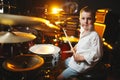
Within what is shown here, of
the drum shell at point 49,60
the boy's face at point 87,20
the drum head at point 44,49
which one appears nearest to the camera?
the boy's face at point 87,20

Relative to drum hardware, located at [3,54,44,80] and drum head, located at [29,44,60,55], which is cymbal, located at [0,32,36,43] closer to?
drum hardware, located at [3,54,44,80]

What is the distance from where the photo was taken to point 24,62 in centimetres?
237

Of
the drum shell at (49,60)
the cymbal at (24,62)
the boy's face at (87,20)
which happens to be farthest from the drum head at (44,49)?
the boy's face at (87,20)

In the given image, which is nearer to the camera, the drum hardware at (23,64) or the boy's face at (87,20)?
the drum hardware at (23,64)

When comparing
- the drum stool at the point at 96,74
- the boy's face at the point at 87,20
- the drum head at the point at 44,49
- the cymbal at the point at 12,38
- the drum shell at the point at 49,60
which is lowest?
the drum stool at the point at 96,74

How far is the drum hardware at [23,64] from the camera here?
2.10 metres

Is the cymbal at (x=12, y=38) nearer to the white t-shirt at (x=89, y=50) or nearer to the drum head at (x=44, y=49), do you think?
the drum head at (x=44, y=49)

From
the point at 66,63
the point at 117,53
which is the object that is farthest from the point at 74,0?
the point at 66,63

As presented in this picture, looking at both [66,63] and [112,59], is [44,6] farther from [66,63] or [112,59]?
[66,63]

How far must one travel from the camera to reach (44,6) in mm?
6258

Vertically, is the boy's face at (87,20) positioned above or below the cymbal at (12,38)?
above

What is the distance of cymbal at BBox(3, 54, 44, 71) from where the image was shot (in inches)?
86.8

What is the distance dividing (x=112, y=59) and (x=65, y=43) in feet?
4.20

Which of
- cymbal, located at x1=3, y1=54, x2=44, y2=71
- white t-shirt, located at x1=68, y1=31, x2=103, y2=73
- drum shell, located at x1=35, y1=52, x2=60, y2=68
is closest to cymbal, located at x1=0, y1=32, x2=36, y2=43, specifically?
cymbal, located at x1=3, y1=54, x2=44, y2=71
